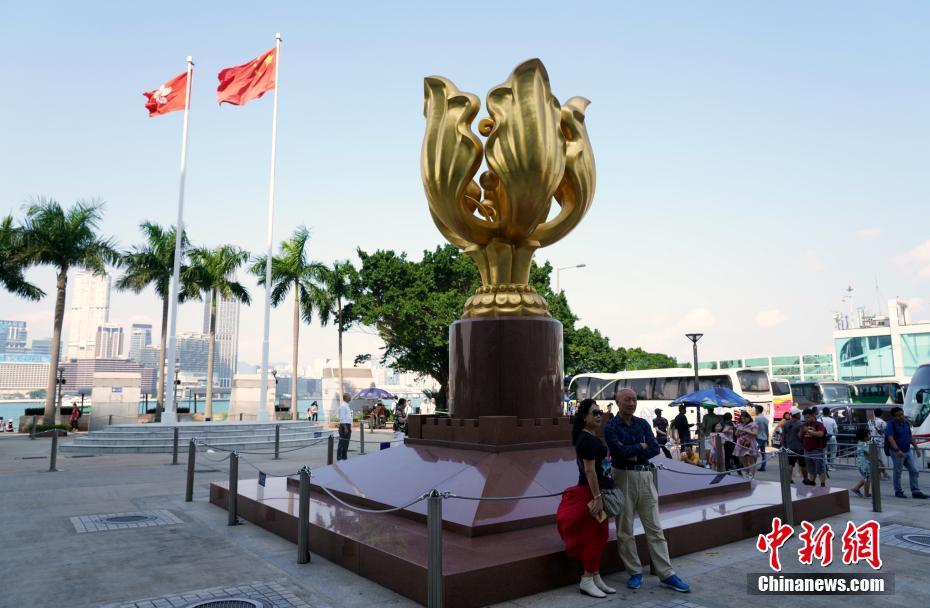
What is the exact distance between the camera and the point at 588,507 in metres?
5.06

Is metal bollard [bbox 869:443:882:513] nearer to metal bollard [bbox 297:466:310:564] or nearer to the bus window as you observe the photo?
metal bollard [bbox 297:466:310:564]

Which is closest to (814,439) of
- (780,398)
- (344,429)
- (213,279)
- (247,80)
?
(344,429)

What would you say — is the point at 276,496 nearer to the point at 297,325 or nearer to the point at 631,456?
the point at 631,456

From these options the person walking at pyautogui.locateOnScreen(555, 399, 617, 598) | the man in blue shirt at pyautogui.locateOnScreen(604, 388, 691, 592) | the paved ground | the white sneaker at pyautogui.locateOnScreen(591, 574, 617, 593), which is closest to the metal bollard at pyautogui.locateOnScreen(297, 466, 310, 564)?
the paved ground

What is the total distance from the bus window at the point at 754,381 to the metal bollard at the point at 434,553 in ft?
78.8

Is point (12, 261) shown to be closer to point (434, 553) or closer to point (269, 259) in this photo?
point (269, 259)

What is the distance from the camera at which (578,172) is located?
970 centimetres

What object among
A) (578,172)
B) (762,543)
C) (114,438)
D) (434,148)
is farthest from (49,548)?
(114,438)

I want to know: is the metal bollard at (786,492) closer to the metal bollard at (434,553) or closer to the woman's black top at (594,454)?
the woman's black top at (594,454)

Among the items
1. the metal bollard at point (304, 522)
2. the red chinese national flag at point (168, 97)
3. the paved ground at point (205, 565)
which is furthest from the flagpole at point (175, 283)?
the metal bollard at point (304, 522)

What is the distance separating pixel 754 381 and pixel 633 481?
2311cm

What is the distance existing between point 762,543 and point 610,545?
6.52 ft

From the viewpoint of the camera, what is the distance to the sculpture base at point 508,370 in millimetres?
8727

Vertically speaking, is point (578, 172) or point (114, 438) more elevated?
point (578, 172)
